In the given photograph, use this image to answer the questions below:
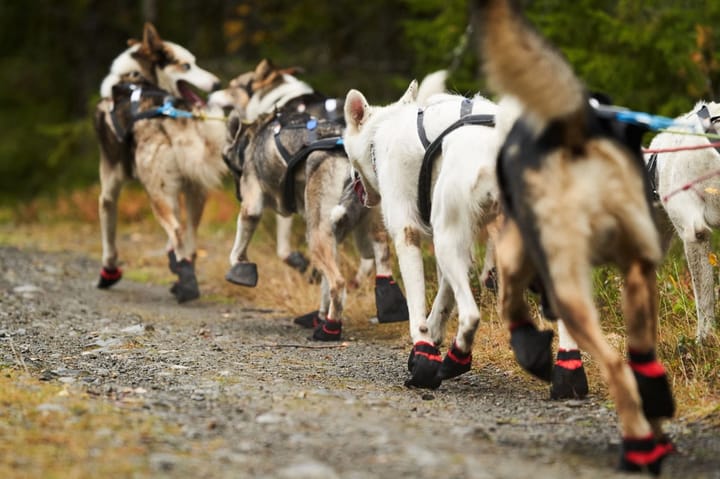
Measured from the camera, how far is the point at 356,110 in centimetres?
613

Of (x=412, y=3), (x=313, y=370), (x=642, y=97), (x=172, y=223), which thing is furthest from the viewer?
(x=412, y=3)

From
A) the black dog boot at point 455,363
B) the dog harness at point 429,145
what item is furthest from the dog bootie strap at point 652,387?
the dog harness at point 429,145

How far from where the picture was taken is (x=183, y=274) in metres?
9.34

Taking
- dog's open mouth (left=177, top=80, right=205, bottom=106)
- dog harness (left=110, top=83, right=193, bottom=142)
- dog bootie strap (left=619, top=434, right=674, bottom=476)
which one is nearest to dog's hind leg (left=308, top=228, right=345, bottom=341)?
dog harness (left=110, top=83, right=193, bottom=142)

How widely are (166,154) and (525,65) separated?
607 centimetres

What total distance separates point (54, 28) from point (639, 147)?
69.0 ft

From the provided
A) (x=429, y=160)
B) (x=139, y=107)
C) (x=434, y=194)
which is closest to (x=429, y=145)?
(x=429, y=160)

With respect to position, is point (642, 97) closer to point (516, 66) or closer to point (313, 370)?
point (313, 370)

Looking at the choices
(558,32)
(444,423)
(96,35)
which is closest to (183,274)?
(558,32)

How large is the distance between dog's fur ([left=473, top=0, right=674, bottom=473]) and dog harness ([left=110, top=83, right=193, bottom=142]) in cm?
577

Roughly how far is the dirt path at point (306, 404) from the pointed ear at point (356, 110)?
1.46m

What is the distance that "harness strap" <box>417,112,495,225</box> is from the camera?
528 cm

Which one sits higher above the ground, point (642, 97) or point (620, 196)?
point (642, 97)

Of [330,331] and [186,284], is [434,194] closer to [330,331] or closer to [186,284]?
[330,331]
